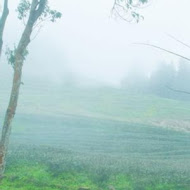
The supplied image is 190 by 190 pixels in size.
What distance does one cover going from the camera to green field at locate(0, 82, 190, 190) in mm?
30359

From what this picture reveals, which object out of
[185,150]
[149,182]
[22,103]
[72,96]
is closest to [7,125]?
[149,182]

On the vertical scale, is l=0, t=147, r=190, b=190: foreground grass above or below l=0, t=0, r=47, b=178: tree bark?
below

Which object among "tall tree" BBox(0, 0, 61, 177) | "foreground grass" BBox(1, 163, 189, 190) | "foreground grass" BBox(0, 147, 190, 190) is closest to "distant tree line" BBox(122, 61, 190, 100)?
"foreground grass" BBox(0, 147, 190, 190)

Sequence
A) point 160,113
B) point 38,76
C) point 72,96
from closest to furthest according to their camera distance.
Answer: point 160,113, point 72,96, point 38,76

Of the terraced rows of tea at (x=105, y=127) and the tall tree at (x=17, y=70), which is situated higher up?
the tall tree at (x=17, y=70)

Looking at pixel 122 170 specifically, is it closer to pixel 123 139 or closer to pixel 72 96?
pixel 123 139

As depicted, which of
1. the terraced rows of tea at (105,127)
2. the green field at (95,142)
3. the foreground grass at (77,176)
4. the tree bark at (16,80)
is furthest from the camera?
the terraced rows of tea at (105,127)

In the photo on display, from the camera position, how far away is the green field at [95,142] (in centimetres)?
3036

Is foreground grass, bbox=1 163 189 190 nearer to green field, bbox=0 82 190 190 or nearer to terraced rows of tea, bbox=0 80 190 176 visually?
green field, bbox=0 82 190 190

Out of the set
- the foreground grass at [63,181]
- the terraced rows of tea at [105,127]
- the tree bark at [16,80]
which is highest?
the tree bark at [16,80]

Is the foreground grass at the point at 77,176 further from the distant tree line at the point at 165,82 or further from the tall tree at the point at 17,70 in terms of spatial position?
the distant tree line at the point at 165,82

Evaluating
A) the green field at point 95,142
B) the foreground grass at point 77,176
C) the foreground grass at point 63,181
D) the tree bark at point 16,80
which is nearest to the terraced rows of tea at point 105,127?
the green field at point 95,142

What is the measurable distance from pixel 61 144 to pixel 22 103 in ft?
176

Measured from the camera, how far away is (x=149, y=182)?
2986 centimetres
